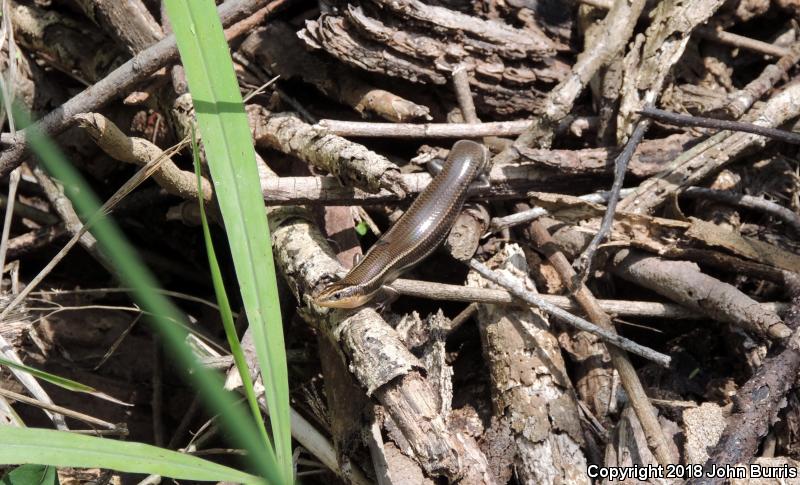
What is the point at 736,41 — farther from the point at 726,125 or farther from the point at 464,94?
the point at 464,94

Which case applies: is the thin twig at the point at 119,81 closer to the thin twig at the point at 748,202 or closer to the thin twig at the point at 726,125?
the thin twig at the point at 726,125

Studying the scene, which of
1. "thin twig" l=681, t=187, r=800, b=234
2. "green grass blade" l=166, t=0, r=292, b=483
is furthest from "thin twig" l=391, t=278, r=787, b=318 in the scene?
"green grass blade" l=166, t=0, r=292, b=483

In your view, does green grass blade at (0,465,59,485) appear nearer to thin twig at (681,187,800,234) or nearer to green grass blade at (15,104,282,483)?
green grass blade at (15,104,282,483)

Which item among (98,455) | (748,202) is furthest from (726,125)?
(98,455)

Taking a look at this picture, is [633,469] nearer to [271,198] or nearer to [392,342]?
[392,342]

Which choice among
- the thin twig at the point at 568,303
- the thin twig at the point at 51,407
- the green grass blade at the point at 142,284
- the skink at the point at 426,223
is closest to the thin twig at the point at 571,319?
the thin twig at the point at 568,303
